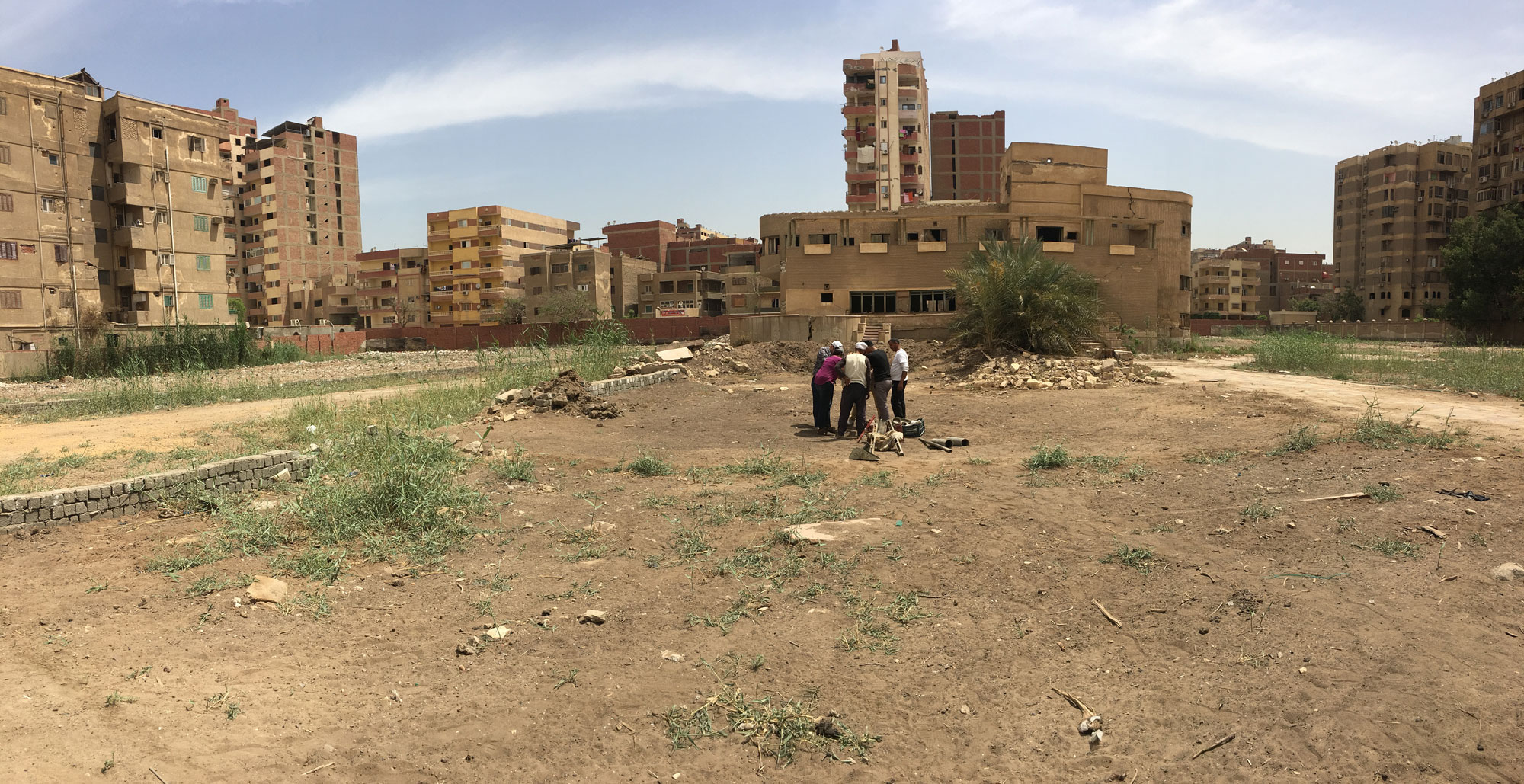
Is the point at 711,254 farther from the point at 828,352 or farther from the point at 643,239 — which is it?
the point at 828,352

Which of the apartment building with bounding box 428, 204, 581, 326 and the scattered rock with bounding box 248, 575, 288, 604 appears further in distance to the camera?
the apartment building with bounding box 428, 204, 581, 326

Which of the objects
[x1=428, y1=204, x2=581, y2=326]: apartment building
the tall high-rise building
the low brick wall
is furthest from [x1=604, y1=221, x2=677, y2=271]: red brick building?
the low brick wall

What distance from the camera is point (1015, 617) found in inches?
209

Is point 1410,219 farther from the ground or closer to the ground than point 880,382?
farther from the ground

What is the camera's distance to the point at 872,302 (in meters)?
35.1

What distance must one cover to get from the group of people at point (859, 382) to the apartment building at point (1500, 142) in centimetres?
6465

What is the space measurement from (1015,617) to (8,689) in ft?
18.8

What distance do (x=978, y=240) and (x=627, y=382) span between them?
778 inches

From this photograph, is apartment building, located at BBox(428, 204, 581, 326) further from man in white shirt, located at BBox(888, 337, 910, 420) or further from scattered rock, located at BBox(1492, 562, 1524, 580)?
scattered rock, located at BBox(1492, 562, 1524, 580)

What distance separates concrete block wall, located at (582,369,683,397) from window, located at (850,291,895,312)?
14.3 meters

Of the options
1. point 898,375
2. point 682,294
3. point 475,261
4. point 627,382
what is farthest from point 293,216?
point 898,375

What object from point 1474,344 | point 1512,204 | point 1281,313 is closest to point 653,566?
point 1474,344

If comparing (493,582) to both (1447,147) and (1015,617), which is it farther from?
(1447,147)

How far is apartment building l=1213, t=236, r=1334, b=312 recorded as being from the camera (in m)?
99.0
